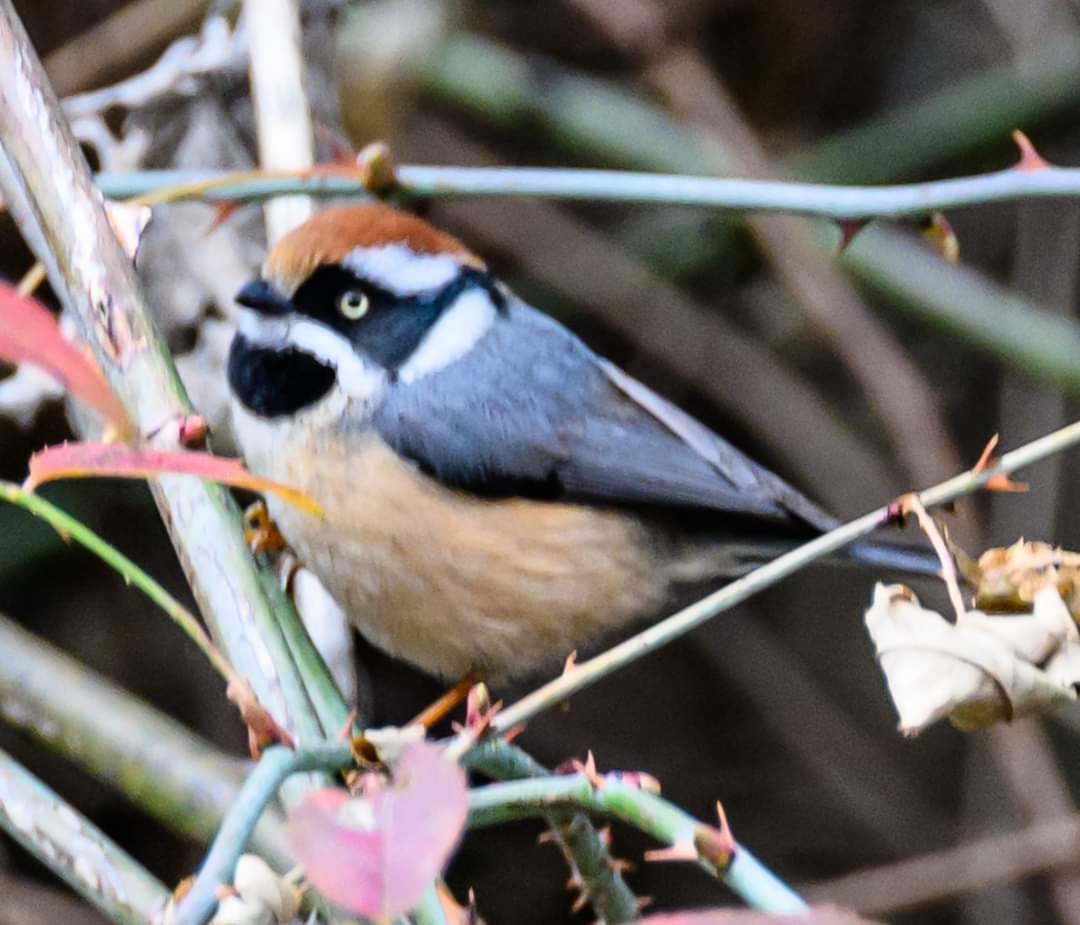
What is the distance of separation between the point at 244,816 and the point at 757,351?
300 centimetres

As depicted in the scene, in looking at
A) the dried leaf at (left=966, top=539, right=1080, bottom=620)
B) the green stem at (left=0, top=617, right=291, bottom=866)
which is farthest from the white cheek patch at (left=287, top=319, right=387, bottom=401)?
the dried leaf at (left=966, top=539, right=1080, bottom=620)

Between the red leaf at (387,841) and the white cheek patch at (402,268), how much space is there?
145 centimetres

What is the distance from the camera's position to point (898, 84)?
4191mm

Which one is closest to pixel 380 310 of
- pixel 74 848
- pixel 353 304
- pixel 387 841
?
pixel 353 304

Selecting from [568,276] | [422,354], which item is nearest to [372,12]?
[568,276]

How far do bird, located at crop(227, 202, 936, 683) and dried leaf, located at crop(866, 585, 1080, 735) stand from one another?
1.16m

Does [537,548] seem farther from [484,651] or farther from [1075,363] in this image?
[1075,363]

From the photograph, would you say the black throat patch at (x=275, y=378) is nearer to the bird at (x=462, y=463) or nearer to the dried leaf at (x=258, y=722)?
the bird at (x=462, y=463)

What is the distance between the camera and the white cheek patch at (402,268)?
2.09 metres

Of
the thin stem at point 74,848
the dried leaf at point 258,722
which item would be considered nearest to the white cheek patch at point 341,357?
the thin stem at point 74,848

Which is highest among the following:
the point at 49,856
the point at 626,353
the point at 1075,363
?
the point at 626,353

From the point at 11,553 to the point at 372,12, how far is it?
152 centimetres

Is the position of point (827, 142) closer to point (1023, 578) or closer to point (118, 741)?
point (118, 741)

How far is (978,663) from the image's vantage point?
102 cm
